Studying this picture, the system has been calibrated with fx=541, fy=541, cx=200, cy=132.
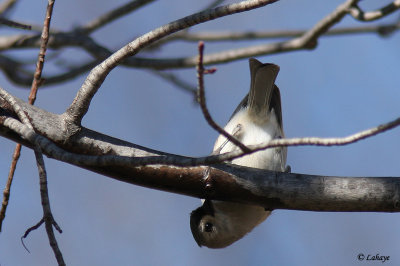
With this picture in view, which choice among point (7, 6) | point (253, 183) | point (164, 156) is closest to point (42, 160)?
point (164, 156)

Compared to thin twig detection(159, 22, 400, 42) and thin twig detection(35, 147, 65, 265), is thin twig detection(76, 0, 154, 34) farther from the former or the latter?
thin twig detection(35, 147, 65, 265)

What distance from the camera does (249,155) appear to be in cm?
313

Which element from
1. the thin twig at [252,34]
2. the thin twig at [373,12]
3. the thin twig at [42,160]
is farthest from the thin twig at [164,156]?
the thin twig at [252,34]

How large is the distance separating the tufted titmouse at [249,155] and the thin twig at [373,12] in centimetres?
56

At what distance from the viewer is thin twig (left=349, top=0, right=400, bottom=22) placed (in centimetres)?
Result: 269

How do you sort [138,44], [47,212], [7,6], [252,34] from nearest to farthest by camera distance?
[47,212] < [138,44] < [7,6] < [252,34]

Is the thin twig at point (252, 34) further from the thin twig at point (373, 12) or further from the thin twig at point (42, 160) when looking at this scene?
the thin twig at point (42, 160)

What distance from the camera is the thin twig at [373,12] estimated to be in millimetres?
2691

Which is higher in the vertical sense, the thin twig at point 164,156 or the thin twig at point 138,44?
the thin twig at point 138,44

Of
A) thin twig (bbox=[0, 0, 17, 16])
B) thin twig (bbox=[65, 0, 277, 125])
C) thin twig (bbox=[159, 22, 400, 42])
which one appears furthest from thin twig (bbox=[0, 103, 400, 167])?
thin twig (bbox=[159, 22, 400, 42])

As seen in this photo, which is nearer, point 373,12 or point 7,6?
point 373,12

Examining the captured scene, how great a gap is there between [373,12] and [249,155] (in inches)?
40.3

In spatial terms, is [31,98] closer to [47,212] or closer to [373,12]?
[47,212]

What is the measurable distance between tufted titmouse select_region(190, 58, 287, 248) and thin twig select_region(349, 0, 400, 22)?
56 cm
